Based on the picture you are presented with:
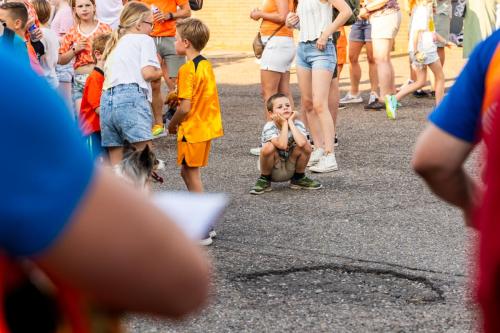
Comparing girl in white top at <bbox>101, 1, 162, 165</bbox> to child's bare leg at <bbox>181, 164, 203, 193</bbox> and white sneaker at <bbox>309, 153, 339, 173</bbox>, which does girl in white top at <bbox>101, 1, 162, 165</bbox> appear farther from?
white sneaker at <bbox>309, 153, 339, 173</bbox>

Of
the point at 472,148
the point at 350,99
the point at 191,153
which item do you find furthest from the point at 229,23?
the point at 472,148

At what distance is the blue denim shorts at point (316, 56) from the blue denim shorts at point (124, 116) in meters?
2.23

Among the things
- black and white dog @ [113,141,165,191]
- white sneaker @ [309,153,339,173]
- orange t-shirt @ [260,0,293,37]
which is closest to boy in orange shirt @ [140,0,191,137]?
orange t-shirt @ [260,0,293,37]

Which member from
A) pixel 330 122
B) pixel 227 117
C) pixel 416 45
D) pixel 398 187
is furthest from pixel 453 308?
pixel 227 117

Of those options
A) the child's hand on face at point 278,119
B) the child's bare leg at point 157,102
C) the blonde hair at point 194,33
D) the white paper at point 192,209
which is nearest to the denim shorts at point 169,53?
the child's bare leg at point 157,102

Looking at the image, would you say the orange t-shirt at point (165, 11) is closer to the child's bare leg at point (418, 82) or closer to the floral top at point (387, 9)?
the floral top at point (387, 9)

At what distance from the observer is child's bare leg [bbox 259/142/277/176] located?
339 inches

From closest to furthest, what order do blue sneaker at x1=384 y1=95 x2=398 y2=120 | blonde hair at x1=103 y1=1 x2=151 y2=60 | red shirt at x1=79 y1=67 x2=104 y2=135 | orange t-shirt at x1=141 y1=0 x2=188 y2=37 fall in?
blonde hair at x1=103 y1=1 x2=151 y2=60 → red shirt at x1=79 y1=67 x2=104 y2=135 → orange t-shirt at x1=141 y1=0 x2=188 y2=37 → blue sneaker at x1=384 y1=95 x2=398 y2=120

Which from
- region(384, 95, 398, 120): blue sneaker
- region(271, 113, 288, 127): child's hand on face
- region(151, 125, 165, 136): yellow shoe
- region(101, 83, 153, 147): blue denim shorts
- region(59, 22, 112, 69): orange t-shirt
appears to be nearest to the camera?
region(101, 83, 153, 147): blue denim shorts

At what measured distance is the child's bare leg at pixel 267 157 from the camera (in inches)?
339

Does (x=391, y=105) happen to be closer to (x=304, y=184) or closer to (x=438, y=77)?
(x=438, y=77)

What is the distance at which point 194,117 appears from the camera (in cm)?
760

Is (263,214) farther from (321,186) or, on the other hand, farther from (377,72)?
(377,72)

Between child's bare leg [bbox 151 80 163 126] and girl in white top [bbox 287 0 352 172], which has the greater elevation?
girl in white top [bbox 287 0 352 172]
